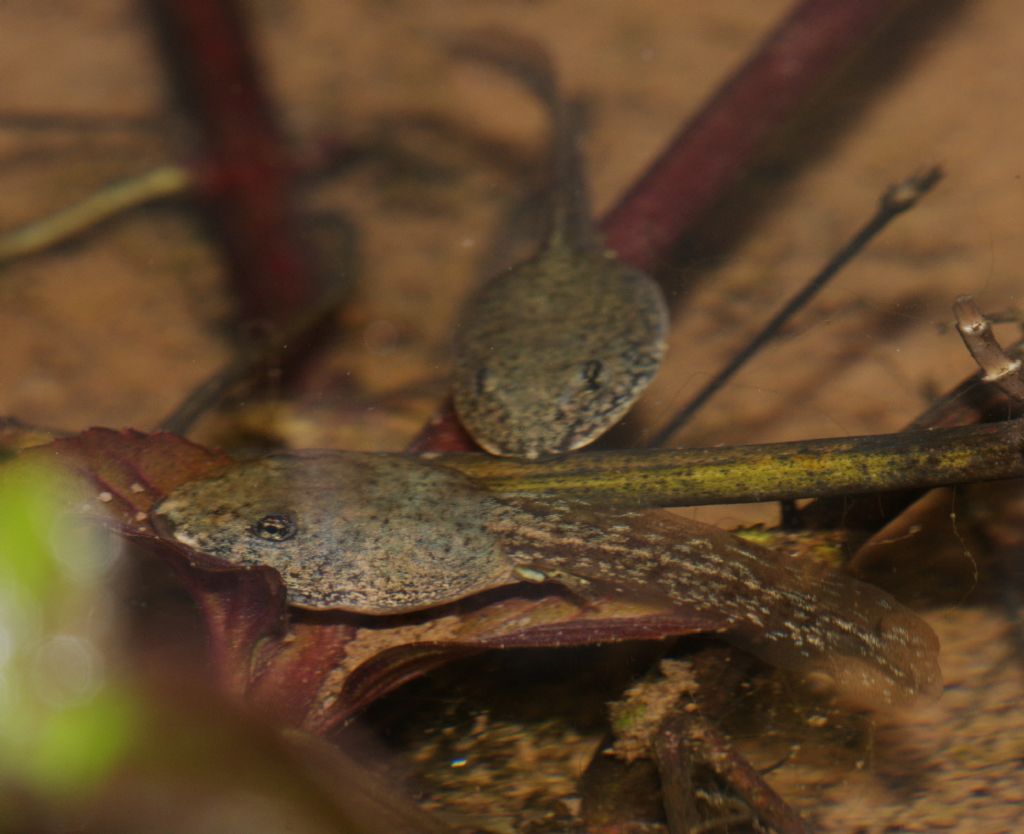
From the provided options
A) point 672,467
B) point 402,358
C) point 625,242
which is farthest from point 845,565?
point 402,358

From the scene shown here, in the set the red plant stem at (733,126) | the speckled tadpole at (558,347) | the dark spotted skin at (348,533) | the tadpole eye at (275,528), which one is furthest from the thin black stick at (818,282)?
the tadpole eye at (275,528)

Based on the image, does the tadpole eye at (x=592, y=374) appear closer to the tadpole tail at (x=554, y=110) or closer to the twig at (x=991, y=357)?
the tadpole tail at (x=554, y=110)

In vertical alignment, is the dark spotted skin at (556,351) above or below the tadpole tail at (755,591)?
above

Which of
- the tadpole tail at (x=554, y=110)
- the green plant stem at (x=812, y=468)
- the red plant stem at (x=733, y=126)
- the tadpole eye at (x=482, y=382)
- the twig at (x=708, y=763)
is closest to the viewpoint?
the twig at (x=708, y=763)

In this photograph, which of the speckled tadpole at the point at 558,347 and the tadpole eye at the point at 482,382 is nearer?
the speckled tadpole at the point at 558,347

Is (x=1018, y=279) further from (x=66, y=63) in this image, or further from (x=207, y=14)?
(x=66, y=63)

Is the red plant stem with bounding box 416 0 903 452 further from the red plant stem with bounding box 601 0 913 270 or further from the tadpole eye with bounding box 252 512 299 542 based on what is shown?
the tadpole eye with bounding box 252 512 299 542

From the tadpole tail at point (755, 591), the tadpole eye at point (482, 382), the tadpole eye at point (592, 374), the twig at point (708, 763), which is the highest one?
the tadpole eye at point (482, 382)
